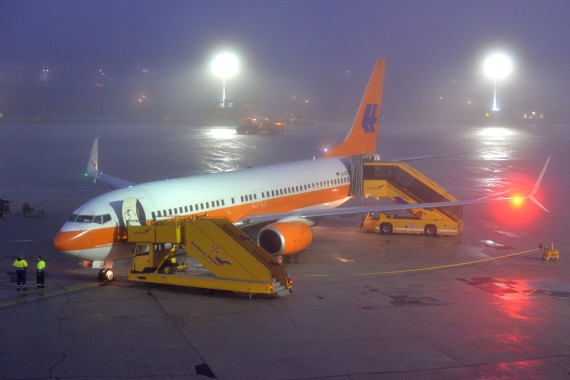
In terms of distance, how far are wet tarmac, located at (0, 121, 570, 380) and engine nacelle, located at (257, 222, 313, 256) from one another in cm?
86

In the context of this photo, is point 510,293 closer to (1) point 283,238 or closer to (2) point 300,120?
(1) point 283,238

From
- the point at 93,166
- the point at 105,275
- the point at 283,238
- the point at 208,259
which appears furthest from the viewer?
the point at 93,166

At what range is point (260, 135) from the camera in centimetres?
9362

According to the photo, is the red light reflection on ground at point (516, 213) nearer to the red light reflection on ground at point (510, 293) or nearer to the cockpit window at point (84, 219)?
the red light reflection on ground at point (510, 293)

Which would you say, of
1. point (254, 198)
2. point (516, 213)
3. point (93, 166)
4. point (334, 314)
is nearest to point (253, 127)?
point (93, 166)

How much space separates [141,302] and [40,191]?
26535 millimetres

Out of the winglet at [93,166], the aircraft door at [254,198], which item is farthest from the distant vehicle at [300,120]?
the aircraft door at [254,198]

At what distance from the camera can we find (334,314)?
21.0 meters

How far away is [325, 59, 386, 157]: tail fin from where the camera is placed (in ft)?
131

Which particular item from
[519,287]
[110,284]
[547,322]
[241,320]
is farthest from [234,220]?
[547,322]

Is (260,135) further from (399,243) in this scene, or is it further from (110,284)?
(110,284)

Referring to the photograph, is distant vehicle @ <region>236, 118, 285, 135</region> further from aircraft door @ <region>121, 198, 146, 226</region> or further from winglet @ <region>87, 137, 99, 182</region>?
aircraft door @ <region>121, 198, 146, 226</region>

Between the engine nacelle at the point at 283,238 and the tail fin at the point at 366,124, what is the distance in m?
13.0

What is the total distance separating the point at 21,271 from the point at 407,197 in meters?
19.6
